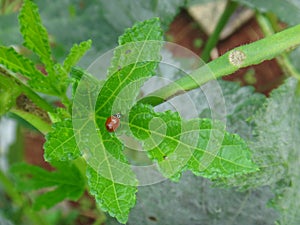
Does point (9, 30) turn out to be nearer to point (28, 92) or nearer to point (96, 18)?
point (96, 18)

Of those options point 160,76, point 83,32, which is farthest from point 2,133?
point 160,76

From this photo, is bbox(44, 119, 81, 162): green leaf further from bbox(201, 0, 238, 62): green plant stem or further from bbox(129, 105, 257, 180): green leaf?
bbox(201, 0, 238, 62): green plant stem

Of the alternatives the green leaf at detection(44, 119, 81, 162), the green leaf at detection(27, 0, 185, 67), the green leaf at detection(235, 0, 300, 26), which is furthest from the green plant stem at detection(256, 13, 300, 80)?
the green leaf at detection(44, 119, 81, 162)

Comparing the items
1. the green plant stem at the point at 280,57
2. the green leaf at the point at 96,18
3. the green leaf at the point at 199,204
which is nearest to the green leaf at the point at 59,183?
the green leaf at the point at 199,204

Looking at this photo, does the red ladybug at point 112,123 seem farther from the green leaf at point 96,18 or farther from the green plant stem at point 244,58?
the green leaf at point 96,18

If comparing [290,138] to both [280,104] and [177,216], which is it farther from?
[177,216]

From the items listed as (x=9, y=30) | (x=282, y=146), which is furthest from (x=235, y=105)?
(x=9, y=30)

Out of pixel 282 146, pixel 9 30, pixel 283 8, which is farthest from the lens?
pixel 9 30
